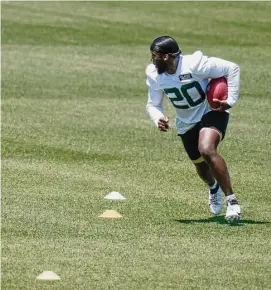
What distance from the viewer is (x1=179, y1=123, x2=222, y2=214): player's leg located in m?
→ 14.1

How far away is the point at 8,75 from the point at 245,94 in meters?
5.70

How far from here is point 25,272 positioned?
433 inches

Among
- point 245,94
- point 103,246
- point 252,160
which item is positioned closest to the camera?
point 103,246

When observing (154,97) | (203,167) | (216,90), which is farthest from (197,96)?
(203,167)

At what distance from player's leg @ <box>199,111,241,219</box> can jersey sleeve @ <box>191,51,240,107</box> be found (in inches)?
13.0

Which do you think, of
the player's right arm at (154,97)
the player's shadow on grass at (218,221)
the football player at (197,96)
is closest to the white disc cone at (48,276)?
the player's shadow on grass at (218,221)

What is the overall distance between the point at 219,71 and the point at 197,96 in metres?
0.38

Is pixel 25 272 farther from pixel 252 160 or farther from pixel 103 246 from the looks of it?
pixel 252 160

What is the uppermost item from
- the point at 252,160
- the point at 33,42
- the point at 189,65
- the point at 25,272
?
the point at 189,65

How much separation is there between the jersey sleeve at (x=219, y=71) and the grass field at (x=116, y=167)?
1446mm

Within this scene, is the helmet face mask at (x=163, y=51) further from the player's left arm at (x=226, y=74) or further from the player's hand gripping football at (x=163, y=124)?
the player's hand gripping football at (x=163, y=124)

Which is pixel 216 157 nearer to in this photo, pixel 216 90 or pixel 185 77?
pixel 216 90

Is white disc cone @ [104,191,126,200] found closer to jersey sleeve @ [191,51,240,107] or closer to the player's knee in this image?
the player's knee

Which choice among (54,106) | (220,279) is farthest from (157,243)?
(54,106)
